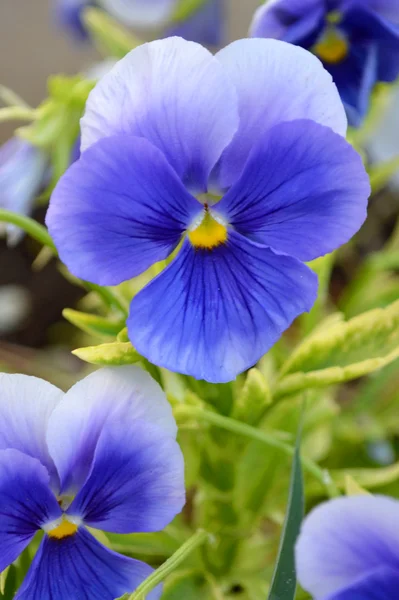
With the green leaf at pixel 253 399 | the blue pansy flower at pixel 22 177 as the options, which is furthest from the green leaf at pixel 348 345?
the blue pansy flower at pixel 22 177

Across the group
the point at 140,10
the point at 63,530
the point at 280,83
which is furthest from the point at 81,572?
the point at 140,10

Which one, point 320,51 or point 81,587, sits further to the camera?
point 320,51

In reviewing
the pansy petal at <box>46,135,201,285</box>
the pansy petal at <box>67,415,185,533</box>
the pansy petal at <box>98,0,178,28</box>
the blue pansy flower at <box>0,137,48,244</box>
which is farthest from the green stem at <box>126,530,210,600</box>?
the pansy petal at <box>98,0,178,28</box>

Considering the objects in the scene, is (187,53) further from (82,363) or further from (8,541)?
(82,363)

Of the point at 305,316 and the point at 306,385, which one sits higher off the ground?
the point at 305,316

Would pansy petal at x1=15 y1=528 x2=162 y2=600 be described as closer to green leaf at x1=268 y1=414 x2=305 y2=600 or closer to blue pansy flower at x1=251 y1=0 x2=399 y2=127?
green leaf at x1=268 y1=414 x2=305 y2=600

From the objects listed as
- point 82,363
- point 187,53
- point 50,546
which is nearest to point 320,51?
point 187,53
